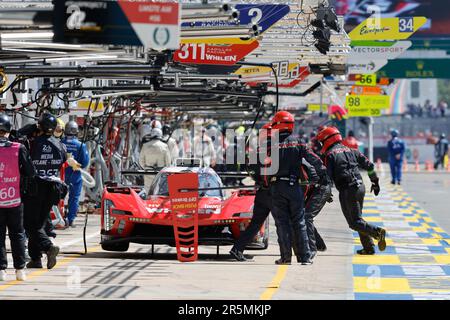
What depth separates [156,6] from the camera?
11648mm

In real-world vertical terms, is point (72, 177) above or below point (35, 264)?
above

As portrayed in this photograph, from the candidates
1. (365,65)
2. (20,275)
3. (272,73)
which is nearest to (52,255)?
(20,275)

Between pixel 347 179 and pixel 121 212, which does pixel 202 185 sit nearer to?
pixel 121 212

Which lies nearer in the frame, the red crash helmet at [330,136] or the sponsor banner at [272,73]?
the red crash helmet at [330,136]

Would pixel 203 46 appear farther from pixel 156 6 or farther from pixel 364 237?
pixel 156 6

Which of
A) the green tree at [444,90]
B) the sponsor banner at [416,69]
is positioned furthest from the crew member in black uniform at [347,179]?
the green tree at [444,90]

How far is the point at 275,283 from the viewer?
1395cm

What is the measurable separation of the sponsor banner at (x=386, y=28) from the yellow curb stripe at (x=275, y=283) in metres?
10.1

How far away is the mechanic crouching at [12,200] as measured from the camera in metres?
13.9

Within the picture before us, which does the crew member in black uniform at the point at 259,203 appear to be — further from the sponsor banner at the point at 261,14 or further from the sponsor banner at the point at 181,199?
the sponsor banner at the point at 261,14

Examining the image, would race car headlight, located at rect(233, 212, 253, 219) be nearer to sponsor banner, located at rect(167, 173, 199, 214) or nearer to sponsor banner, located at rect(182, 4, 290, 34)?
sponsor banner, located at rect(167, 173, 199, 214)

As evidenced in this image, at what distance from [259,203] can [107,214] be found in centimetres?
203

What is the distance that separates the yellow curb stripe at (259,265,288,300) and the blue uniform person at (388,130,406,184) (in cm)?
2735
